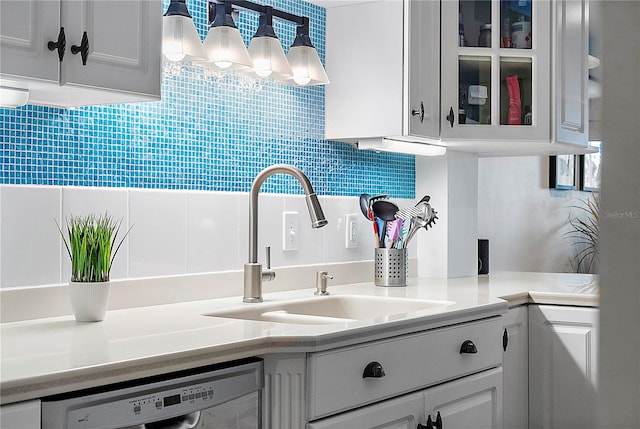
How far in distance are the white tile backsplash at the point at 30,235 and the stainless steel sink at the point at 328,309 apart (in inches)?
18.5

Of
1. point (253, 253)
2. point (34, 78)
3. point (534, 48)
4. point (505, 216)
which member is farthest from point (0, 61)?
point (505, 216)

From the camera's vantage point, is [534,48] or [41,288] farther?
[534,48]

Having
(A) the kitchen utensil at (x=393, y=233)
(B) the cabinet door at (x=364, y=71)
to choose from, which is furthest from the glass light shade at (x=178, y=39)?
(A) the kitchen utensil at (x=393, y=233)

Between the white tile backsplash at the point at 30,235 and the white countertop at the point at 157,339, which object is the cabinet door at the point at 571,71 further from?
the white tile backsplash at the point at 30,235

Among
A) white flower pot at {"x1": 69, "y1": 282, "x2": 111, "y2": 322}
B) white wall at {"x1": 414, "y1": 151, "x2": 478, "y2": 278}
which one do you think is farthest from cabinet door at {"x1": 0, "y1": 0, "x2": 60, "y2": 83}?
white wall at {"x1": 414, "y1": 151, "x2": 478, "y2": 278}

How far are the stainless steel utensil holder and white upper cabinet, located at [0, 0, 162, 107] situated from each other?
135 cm

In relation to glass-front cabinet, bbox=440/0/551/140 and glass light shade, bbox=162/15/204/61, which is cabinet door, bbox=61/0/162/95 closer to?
glass light shade, bbox=162/15/204/61

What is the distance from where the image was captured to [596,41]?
187 millimetres

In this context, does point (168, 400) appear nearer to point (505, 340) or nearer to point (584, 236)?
point (505, 340)

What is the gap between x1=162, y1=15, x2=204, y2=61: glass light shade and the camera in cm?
215

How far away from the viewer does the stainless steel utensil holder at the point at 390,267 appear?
9.50 feet

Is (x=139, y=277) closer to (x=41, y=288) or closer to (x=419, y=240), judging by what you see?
(x=41, y=288)

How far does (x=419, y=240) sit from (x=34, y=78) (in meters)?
2.18

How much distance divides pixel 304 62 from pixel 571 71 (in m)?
1.24
